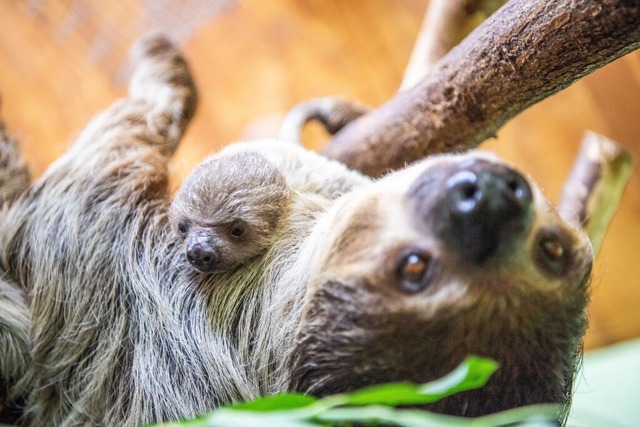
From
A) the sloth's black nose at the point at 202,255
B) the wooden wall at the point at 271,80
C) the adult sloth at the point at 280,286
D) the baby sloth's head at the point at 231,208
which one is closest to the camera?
the adult sloth at the point at 280,286

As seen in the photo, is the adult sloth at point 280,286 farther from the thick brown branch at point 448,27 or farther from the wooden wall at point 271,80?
the wooden wall at point 271,80

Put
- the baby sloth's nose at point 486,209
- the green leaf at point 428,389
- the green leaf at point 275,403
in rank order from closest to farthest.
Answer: the green leaf at point 428,389 → the green leaf at point 275,403 → the baby sloth's nose at point 486,209

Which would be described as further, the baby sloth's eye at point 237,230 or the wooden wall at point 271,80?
the wooden wall at point 271,80

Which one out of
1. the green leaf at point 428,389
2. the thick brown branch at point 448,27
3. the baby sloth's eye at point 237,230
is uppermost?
the thick brown branch at point 448,27

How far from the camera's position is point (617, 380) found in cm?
442

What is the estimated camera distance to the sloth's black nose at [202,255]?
95.1 inches

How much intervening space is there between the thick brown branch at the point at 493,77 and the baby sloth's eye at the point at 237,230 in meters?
0.99

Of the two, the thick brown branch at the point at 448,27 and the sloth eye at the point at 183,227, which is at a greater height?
the thick brown branch at the point at 448,27

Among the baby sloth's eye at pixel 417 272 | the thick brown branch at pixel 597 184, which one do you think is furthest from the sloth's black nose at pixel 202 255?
the thick brown branch at pixel 597 184

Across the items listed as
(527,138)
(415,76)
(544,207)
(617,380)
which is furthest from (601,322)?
(544,207)

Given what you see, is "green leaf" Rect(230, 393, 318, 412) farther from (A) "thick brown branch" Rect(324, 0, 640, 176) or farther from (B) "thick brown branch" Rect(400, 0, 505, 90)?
(B) "thick brown branch" Rect(400, 0, 505, 90)

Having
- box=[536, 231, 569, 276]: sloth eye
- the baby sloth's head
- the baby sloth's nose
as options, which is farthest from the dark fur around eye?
the baby sloth's head

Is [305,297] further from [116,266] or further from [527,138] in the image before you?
[527,138]

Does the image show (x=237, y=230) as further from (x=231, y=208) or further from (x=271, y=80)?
(x=271, y=80)
